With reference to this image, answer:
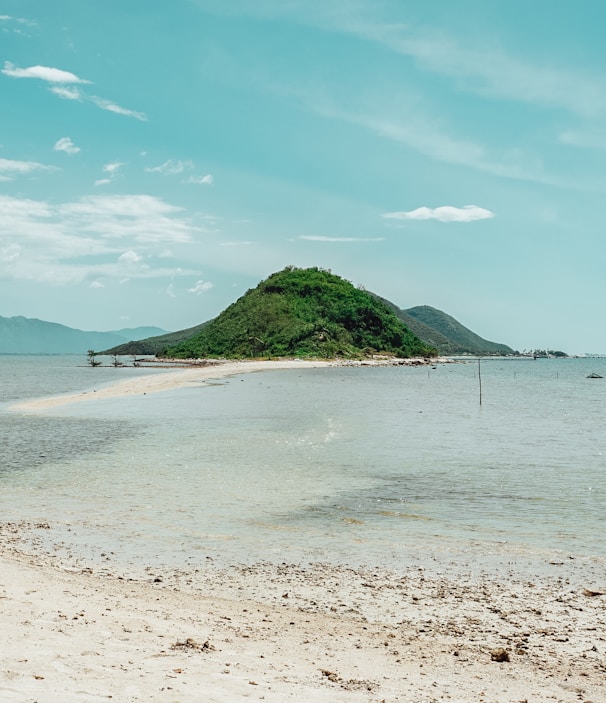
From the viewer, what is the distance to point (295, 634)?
9.89 metres

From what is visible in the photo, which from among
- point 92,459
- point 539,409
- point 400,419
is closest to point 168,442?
point 92,459

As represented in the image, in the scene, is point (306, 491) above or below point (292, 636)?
below

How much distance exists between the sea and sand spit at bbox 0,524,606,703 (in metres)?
1.58

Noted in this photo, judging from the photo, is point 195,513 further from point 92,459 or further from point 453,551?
point 92,459

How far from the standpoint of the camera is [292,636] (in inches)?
386

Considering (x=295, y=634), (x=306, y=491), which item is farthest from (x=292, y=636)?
(x=306, y=491)

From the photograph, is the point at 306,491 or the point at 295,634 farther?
the point at 306,491

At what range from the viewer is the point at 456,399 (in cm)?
7456

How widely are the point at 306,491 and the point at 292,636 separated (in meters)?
12.5

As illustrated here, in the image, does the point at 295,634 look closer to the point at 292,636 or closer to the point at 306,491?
the point at 292,636

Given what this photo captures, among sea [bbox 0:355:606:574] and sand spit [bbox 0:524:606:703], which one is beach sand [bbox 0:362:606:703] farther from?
sea [bbox 0:355:606:574]

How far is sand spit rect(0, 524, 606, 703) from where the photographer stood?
7785 mm

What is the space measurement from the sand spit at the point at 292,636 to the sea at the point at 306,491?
158 centimetres

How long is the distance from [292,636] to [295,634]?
0.34 feet
